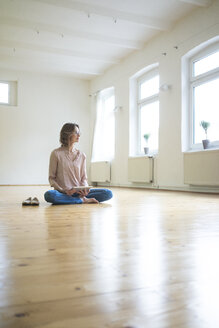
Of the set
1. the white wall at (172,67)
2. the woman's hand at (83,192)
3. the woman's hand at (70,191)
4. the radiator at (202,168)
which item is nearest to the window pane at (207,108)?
the white wall at (172,67)

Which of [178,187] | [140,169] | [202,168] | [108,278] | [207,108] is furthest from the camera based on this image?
[140,169]

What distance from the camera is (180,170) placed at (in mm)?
6387

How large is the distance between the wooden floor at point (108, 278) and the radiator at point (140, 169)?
537 centimetres

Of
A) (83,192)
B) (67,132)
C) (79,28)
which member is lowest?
(83,192)

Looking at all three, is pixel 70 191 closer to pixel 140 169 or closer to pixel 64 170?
pixel 64 170

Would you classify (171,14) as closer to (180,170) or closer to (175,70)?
(175,70)

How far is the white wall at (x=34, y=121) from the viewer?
9.63 meters

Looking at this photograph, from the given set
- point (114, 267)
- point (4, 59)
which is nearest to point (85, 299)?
point (114, 267)

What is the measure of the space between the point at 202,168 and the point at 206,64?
2.00 m

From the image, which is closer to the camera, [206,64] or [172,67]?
[206,64]

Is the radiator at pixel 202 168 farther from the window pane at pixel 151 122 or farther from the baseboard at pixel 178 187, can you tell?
the window pane at pixel 151 122

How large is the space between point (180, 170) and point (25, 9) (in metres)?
4.09

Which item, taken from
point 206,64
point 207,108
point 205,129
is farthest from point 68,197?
point 206,64

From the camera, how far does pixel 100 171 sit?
9.59 metres
